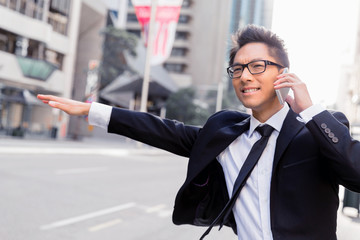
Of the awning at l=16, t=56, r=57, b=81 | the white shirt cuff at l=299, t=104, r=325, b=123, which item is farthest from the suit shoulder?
the awning at l=16, t=56, r=57, b=81

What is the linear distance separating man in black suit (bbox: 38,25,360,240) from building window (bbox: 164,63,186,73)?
77701 millimetres

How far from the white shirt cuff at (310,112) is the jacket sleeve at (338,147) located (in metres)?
0.02

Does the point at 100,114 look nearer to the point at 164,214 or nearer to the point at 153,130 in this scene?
the point at 153,130

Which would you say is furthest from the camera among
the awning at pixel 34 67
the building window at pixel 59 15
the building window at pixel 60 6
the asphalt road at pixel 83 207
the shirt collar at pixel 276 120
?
the building window at pixel 59 15

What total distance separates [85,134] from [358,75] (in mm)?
39161

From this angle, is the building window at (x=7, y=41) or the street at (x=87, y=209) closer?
the street at (x=87, y=209)

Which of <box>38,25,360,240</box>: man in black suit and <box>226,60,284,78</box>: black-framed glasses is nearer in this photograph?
<box>38,25,360,240</box>: man in black suit

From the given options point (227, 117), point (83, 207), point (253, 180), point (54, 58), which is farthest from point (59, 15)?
point (253, 180)

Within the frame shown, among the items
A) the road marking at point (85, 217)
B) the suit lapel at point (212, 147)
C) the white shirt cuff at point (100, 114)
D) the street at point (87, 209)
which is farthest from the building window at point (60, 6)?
the suit lapel at point (212, 147)

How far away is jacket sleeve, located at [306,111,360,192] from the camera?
5.86ft

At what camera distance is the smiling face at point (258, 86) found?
7.05 ft

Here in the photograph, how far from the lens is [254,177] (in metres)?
2.04

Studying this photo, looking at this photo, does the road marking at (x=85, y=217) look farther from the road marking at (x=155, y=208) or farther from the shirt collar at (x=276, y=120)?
the shirt collar at (x=276, y=120)

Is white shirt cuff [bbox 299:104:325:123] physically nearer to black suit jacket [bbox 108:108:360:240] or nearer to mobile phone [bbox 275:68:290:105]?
black suit jacket [bbox 108:108:360:240]
